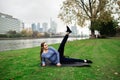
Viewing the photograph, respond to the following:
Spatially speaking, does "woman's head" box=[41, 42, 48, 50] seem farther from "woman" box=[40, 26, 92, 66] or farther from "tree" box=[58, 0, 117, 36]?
"tree" box=[58, 0, 117, 36]

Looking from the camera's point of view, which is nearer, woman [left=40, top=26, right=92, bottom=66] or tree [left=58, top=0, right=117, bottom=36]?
woman [left=40, top=26, right=92, bottom=66]

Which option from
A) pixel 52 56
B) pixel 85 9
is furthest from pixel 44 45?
pixel 85 9

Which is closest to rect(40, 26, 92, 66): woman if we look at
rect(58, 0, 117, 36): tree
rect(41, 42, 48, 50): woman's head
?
rect(41, 42, 48, 50): woman's head

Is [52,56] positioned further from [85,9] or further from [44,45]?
[85,9]

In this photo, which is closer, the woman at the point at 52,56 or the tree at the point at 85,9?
the woman at the point at 52,56

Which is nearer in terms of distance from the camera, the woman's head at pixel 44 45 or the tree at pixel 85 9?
the woman's head at pixel 44 45

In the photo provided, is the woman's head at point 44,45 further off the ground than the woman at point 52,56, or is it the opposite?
the woman's head at point 44,45

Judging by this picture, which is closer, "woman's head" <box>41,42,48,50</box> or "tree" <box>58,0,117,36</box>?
"woman's head" <box>41,42,48,50</box>

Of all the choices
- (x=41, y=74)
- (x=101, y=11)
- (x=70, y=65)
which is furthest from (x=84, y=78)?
(x=101, y=11)

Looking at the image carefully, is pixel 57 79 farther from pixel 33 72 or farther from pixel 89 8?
pixel 89 8

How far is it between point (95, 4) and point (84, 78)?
4949cm

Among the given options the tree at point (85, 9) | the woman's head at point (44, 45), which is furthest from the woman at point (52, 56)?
the tree at point (85, 9)

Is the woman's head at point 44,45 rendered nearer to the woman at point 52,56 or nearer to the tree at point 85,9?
the woman at point 52,56

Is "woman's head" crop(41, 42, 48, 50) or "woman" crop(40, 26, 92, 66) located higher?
"woman's head" crop(41, 42, 48, 50)
